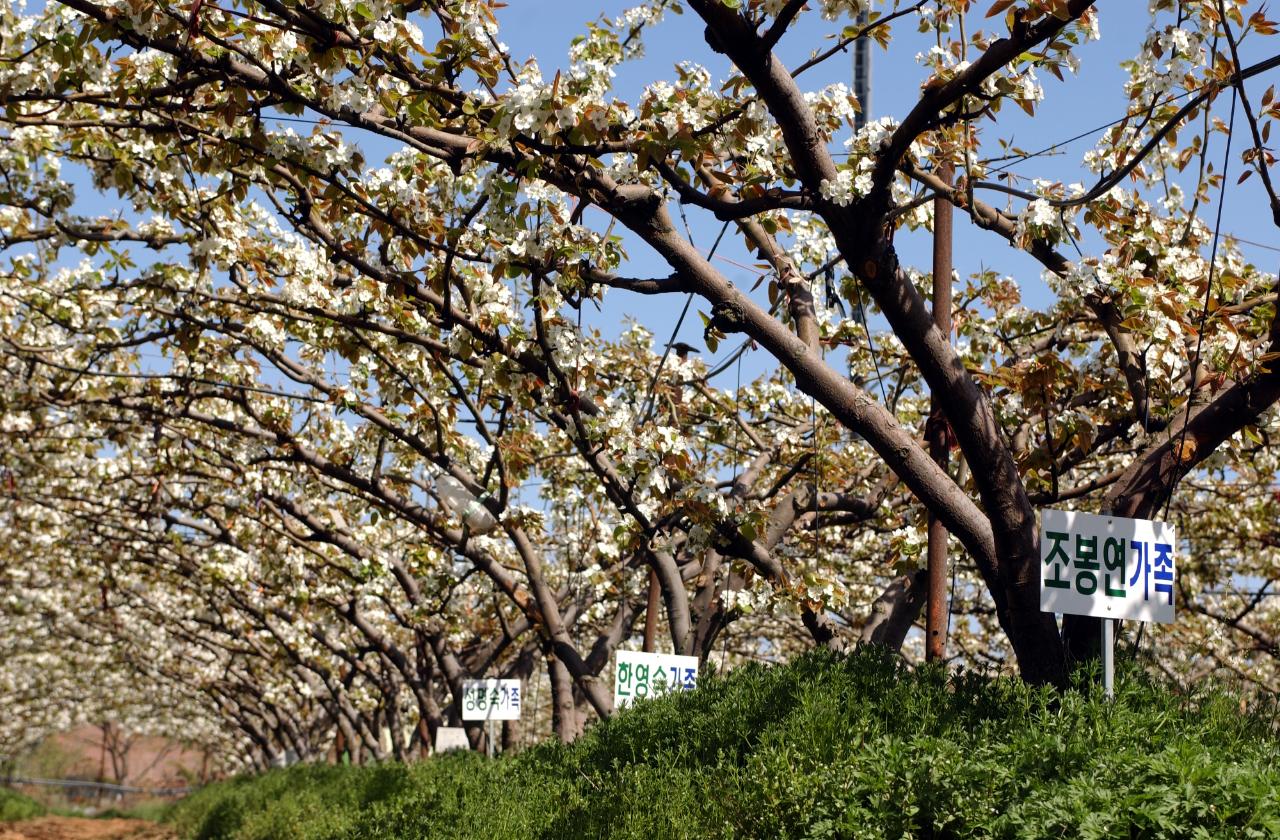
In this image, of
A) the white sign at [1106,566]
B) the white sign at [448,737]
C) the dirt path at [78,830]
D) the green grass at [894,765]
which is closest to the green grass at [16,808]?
the dirt path at [78,830]

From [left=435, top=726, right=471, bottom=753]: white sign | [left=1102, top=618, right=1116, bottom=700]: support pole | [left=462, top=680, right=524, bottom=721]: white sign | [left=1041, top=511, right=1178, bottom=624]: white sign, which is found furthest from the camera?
[left=435, top=726, right=471, bottom=753]: white sign

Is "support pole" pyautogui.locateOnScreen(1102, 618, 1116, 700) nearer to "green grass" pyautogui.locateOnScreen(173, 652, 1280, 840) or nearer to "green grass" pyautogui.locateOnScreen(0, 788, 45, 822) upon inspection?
"green grass" pyautogui.locateOnScreen(173, 652, 1280, 840)

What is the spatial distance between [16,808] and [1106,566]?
3117cm

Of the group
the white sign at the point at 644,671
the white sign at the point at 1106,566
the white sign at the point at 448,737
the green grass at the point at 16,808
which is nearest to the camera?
the white sign at the point at 1106,566

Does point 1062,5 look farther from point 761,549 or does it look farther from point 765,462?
point 765,462

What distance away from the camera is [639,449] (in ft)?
26.0

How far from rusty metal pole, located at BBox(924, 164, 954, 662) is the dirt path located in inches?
916

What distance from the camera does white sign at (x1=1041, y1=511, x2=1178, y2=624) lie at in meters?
5.27

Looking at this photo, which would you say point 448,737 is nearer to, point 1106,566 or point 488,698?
point 488,698

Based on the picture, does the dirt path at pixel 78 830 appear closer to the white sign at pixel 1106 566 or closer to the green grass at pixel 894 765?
the green grass at pixel 894 765

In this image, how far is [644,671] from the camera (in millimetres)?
9359

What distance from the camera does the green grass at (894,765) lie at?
341 centimetres

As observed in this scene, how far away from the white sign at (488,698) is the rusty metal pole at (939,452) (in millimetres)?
A: 6977

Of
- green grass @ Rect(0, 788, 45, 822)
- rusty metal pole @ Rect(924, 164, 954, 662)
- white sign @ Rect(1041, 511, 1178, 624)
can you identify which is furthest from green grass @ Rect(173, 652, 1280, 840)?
green grass @ Rect(0, 788, 45, 822)
